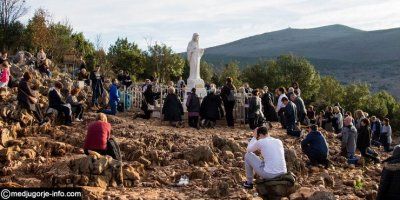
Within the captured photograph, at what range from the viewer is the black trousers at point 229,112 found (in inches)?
715

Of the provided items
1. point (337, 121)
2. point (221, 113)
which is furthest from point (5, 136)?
point (337, 121)

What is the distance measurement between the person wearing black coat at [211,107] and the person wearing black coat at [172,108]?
0.84 metres

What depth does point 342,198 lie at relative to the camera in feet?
33.4

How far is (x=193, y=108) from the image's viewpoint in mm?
17547

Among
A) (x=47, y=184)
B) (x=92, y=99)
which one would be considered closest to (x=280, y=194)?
(x=47, y=184)

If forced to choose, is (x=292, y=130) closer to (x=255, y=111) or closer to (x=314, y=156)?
(x=255, y=111)

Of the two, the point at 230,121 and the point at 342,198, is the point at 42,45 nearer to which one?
the point at 230,121

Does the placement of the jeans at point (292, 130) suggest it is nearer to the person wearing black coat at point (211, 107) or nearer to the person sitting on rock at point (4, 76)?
the person wearing black coat at point (211, 107)

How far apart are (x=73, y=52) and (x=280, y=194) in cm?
3068

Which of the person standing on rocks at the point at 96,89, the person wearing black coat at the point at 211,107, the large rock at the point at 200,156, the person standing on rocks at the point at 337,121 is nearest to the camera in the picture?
the large rock at the point at 200,156

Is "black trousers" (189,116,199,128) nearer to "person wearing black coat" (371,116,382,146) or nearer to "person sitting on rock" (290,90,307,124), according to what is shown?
"person sitting on rock" (290,90,307,124)

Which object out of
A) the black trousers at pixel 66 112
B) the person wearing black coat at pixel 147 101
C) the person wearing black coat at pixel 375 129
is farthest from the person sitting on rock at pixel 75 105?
the person wearing black coat at pixel 375 129

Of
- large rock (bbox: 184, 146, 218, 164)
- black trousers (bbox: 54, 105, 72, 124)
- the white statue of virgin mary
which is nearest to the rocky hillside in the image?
large rock (bbox: 184, 146, 218, 164)

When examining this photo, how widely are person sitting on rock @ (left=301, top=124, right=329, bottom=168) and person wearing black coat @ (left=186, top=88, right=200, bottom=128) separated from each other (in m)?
5.23
